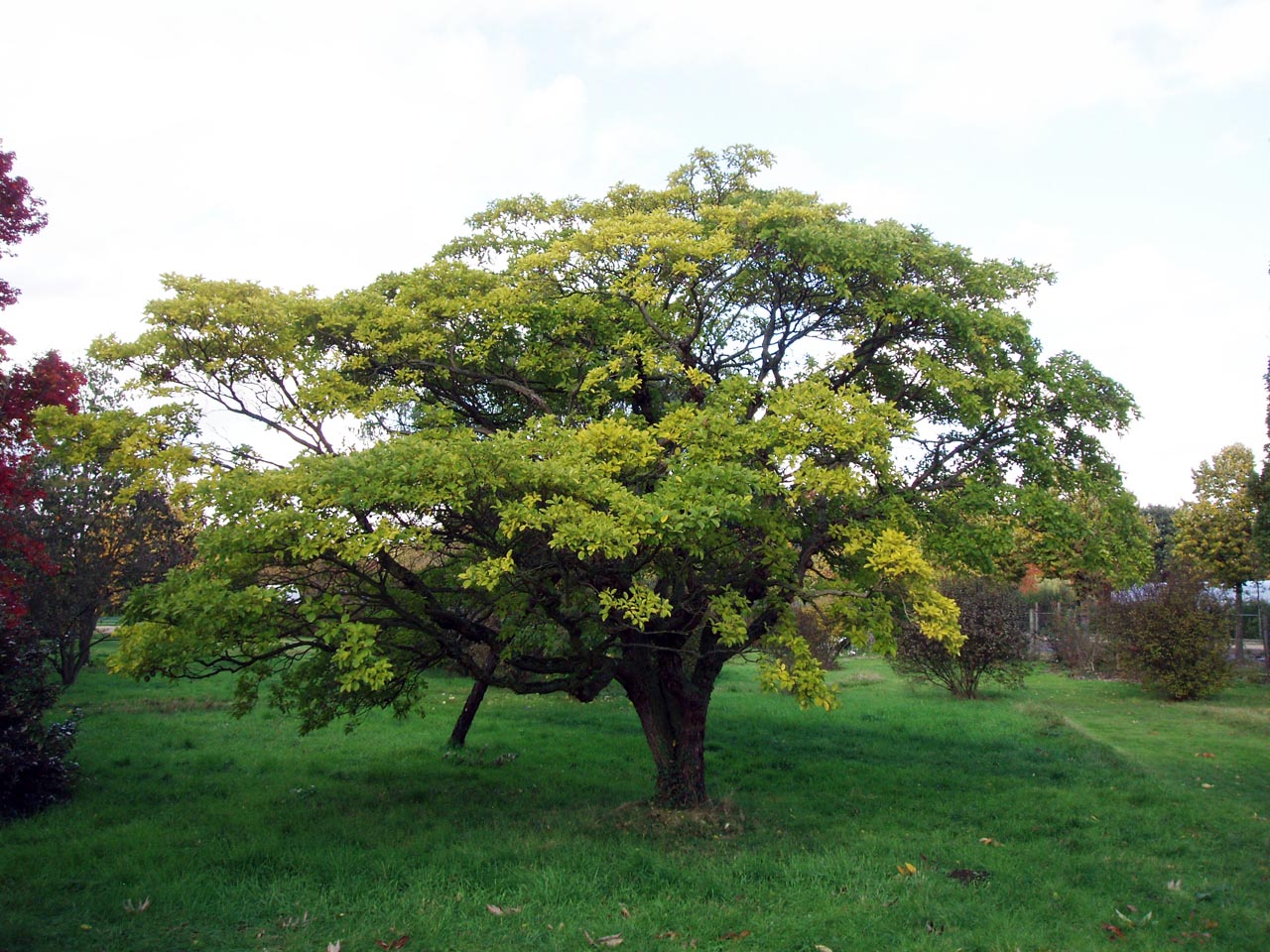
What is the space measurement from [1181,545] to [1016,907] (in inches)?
1114

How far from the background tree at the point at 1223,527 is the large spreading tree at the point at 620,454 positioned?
76.1 feet

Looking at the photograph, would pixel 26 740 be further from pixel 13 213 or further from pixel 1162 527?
pixel 1162 527

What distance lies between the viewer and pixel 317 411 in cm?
925

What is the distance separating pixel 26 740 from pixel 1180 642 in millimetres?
22634

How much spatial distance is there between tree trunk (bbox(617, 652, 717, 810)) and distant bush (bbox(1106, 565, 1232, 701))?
15.4 m

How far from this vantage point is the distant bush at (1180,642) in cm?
2058

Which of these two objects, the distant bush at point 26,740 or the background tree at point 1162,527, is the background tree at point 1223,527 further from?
the distant bush at point 26,740

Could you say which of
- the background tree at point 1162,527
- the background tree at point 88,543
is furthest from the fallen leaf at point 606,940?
the background tree at point 1162,527

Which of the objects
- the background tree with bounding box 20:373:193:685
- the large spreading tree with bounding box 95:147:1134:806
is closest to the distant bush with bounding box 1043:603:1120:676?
the large spreading tree with bounding box 95:147:1134:806

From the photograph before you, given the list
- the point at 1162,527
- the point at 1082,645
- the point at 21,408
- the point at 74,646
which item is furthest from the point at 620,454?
the point at 1162,527

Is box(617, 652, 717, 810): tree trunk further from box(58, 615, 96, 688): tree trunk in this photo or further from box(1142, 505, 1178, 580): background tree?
box(1142, 505, 1178, 580): background tree

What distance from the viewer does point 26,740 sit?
396 inches

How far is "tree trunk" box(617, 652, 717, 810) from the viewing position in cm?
1027

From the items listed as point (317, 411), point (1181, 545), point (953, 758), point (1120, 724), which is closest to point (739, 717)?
point (953, 758)
